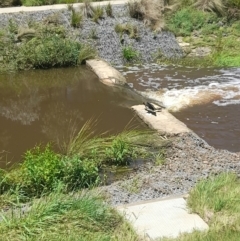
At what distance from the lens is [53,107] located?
9203 mm

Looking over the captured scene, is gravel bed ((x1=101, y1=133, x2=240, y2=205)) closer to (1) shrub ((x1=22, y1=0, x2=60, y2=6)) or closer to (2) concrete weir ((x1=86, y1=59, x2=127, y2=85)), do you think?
(2) concrete weir ((x1=86, y1=59, x2=127, y2=85))

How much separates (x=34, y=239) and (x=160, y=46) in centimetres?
984

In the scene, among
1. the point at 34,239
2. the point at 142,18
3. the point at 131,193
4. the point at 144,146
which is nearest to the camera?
the point at 34,239

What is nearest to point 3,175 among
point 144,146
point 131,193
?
point 131,193

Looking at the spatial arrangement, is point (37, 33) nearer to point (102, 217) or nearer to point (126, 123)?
point (126, 123)

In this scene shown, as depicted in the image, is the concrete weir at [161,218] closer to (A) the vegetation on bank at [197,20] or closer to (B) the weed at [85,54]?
(B) the weed at [85,54]

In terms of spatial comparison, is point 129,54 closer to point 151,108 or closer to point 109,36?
point 109,36

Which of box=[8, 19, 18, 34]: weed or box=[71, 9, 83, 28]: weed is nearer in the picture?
box=[8, 19, 18, 34]: weed

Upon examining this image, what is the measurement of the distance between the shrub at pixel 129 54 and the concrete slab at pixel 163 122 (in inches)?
161

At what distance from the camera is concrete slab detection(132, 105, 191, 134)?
7.60m

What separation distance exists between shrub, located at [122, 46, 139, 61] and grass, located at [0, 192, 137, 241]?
8157 millimetres

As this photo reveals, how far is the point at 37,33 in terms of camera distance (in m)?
12.3

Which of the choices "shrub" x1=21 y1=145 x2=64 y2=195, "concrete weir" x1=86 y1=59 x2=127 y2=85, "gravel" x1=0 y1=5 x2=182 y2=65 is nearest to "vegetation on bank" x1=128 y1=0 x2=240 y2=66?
"gravel" x1=0 y1=5 x2=182 y2=65

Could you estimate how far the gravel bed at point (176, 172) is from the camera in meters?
5.68
